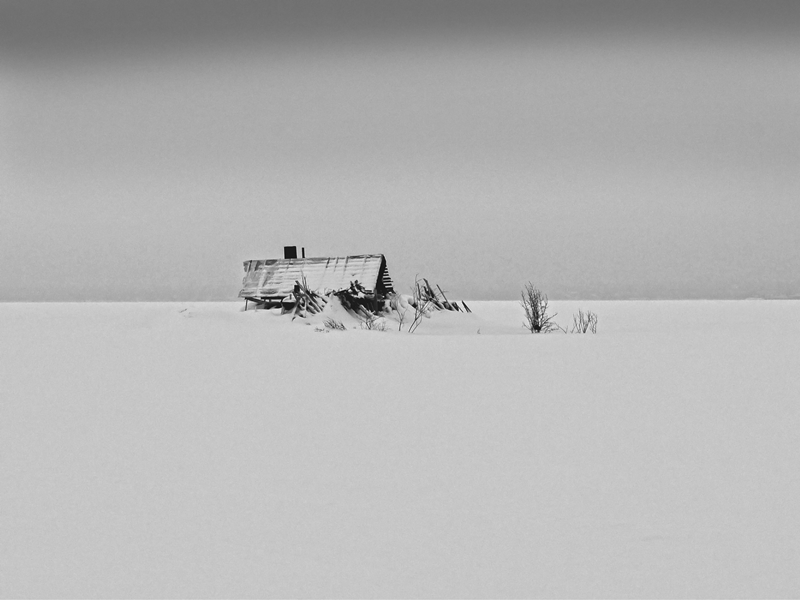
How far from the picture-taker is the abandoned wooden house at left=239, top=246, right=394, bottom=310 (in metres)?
11.0

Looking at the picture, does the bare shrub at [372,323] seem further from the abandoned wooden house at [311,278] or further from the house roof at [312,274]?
the house roof at [312,274]

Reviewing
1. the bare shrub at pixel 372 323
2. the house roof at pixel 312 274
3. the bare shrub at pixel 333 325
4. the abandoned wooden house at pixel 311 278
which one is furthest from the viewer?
the house roof at pixel 312 274

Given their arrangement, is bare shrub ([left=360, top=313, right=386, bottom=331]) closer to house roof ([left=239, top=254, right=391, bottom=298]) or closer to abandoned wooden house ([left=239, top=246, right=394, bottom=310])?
abandoned wooden house ([left=239, top=246, right=394, bottom=310])

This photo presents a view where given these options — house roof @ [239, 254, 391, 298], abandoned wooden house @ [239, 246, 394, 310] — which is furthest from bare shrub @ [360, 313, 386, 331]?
house roof @ [239, 254, 391, 298]

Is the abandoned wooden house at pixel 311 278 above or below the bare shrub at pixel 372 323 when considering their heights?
above

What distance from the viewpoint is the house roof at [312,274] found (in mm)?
11133

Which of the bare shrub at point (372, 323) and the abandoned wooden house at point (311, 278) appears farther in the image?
the abandoned wooden house at point (311, 278)

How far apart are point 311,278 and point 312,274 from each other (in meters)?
0.10

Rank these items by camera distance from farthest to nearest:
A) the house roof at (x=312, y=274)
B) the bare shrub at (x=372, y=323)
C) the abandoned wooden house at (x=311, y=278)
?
the house roof at (x=312, y=274) < the abandoned wooden house at (x=311, y=278) < the bare shrub at (x=372, y=323)

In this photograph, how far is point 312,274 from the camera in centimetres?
1147

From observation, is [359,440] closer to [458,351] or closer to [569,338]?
[458,351]

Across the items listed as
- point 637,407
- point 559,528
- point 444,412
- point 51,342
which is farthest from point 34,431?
point 51,342

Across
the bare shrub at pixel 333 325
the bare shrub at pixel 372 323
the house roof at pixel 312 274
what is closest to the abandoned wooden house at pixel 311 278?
the house roof at pixel 312 274

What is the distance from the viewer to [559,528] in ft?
7.96
